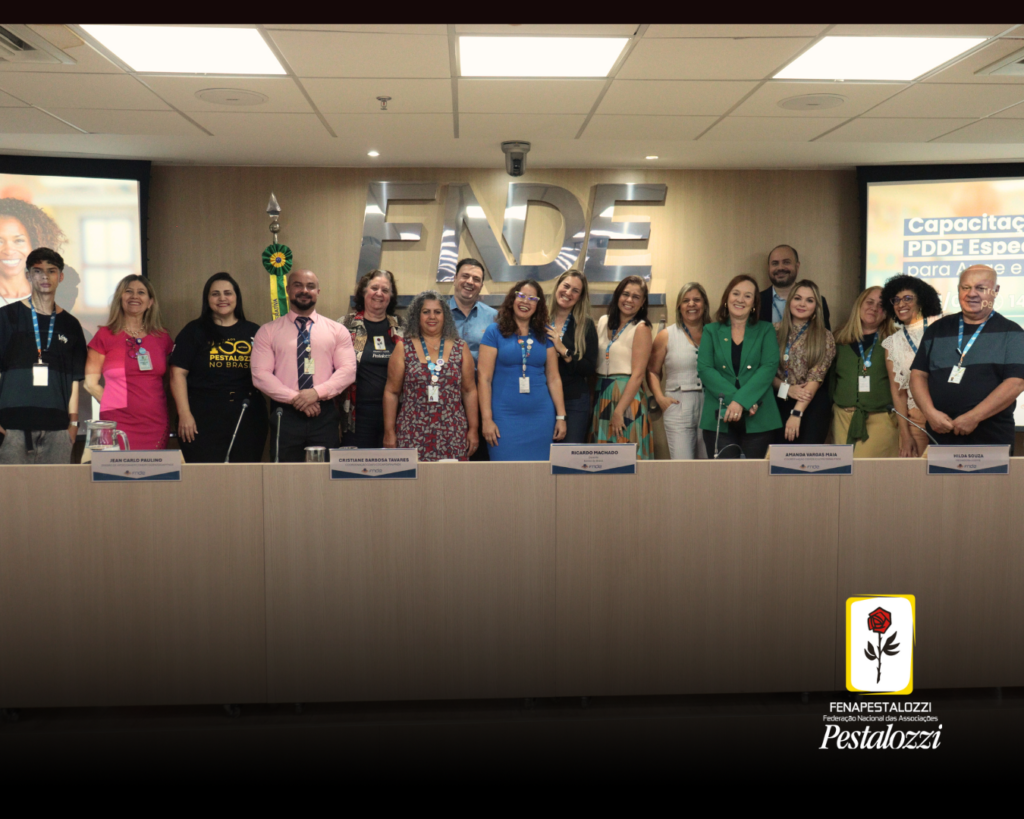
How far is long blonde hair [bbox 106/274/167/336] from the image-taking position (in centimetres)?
434

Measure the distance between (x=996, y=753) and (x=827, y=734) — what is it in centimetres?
54

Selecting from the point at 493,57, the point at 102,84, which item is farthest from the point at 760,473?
the point at 102,84

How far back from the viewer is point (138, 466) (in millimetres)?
2297

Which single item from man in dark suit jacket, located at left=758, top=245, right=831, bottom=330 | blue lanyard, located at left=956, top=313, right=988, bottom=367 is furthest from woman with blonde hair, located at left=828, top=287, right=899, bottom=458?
man in dark suit jacket, located at left=758, top=245, right=831, bottom=330

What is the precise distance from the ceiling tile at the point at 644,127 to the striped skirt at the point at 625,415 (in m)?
1.47

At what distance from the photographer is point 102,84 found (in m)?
3.60

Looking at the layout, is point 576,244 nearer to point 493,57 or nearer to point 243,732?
point 493,57

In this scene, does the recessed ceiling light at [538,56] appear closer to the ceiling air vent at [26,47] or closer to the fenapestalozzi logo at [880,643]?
the ceiling air vent at [26,47]

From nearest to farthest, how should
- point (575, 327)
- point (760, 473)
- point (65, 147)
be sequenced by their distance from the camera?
point (760, 473) → point (575, 327) → point (65, 147)

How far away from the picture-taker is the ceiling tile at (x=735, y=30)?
2.90 m

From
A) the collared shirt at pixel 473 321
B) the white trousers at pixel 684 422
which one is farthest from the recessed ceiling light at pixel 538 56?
the white trousers at pixel 684 422

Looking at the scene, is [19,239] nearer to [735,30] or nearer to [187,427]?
[187,427]

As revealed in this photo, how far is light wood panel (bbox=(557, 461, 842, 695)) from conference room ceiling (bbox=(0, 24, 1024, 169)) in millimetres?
1825

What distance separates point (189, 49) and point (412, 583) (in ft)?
8.18
